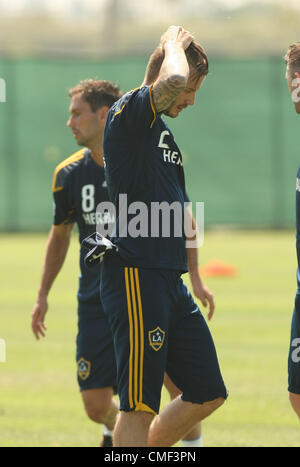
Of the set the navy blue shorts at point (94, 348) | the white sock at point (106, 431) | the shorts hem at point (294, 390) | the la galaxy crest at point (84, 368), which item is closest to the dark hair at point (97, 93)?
the navy blue shorts at point (94, 348)

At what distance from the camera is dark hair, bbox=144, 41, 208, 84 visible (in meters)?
5.27

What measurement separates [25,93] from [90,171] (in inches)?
670

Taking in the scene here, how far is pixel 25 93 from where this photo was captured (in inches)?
936

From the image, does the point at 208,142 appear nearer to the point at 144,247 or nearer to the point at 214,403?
the point at 214,403

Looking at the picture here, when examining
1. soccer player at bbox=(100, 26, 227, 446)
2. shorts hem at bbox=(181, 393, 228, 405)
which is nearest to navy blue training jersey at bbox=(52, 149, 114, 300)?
shorts hem at bbox=(181, 393, 228, 405)

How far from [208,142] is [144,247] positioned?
60.9ft

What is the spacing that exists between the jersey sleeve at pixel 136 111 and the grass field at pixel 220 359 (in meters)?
2.75

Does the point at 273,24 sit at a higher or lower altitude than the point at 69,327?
higher

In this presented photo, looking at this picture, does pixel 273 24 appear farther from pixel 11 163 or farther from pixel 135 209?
pixel 135 209

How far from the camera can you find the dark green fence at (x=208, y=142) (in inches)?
927

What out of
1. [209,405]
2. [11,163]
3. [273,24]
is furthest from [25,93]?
[273,24]

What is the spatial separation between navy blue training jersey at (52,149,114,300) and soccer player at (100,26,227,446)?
1652mm

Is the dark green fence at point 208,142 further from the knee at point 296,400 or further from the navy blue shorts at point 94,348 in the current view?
the knee at point 296,400

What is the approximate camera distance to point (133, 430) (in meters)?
5.20
